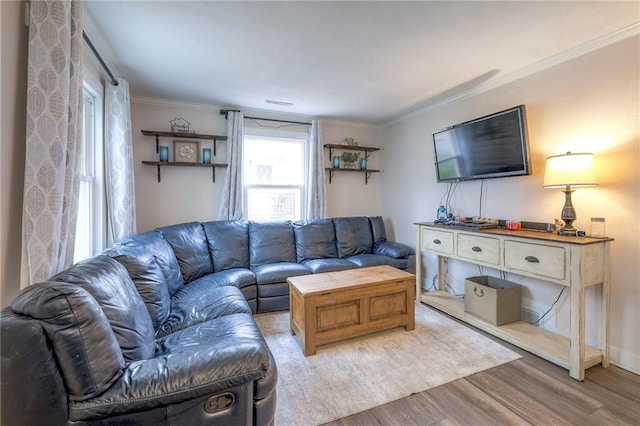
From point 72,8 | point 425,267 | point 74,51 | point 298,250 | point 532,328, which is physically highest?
point 72,8

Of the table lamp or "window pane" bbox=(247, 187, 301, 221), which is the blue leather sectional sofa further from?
the table lamp

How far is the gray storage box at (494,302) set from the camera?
8.05ft

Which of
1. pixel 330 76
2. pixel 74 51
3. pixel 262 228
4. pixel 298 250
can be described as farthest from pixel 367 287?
pixel 74 51

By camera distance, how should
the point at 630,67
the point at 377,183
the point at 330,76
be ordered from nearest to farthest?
the point at 630,67 → the point at 330,76 → the point at 377,183

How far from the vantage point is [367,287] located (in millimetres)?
2338

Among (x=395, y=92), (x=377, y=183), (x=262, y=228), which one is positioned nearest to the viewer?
(x=395, y=92)

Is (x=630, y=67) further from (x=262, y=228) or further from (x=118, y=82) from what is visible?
(x=118, y=82)

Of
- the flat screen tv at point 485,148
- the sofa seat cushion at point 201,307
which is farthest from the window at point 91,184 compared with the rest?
the flat screen tv at point 485,148

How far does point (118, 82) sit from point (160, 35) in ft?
2.61

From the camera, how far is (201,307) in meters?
1.96

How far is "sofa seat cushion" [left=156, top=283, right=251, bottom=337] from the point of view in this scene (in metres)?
1.81

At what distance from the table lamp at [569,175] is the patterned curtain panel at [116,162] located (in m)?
3.56

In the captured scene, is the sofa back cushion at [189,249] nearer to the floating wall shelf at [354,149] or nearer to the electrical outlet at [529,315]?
the floating wall shelf at [354,149]

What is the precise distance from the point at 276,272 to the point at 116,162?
71.4 inches
